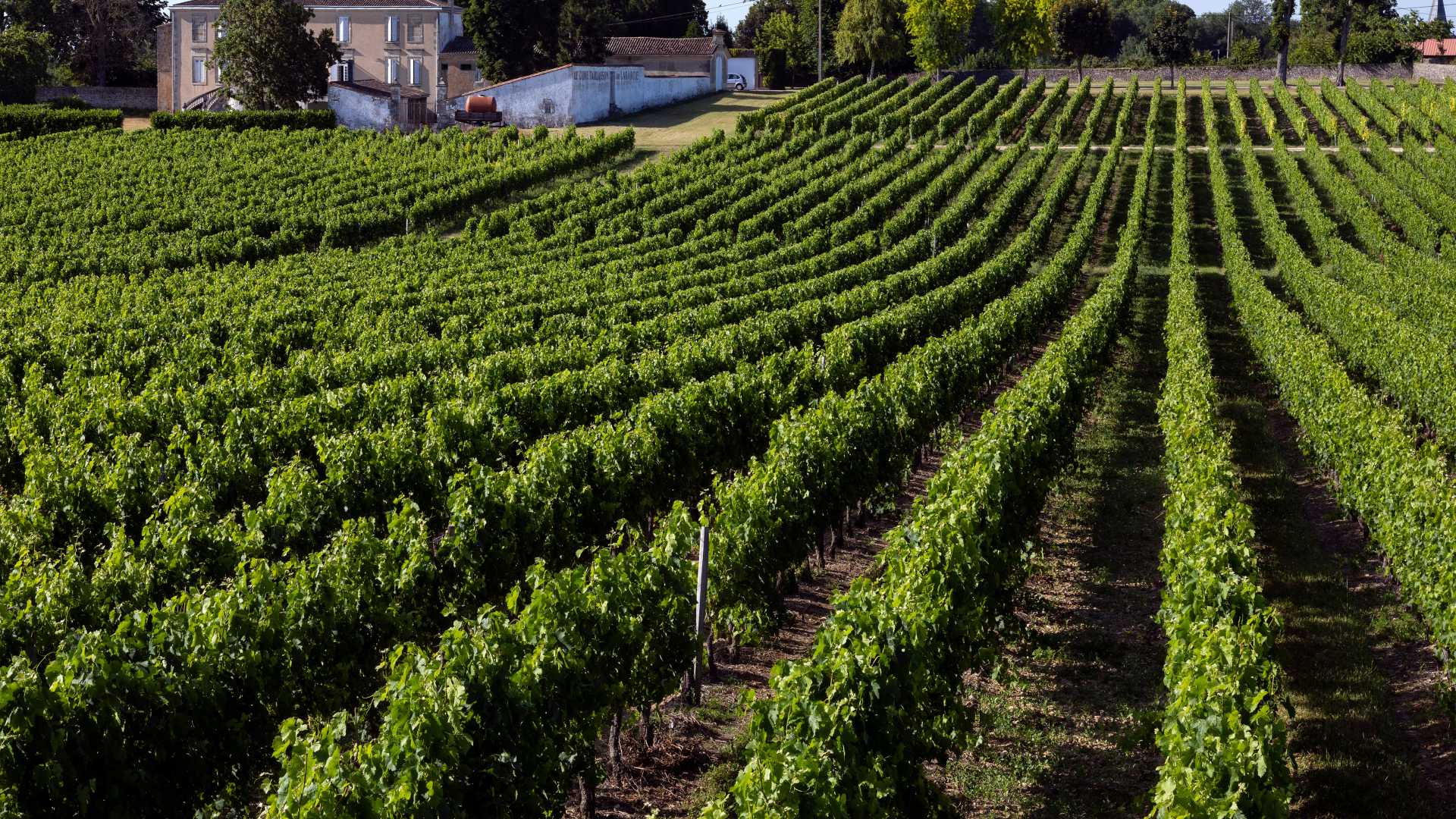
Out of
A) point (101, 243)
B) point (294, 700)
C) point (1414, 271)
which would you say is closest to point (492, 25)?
point (101, 243)

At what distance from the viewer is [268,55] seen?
6831 cm

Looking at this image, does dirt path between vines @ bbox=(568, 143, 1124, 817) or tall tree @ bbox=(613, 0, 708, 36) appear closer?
dirt path between vines @ bbox=(568, 143, 1124, 817)

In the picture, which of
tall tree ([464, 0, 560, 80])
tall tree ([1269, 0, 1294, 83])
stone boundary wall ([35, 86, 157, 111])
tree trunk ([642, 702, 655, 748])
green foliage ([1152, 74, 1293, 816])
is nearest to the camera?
green foliage ([1152, 74, 1293, 816])

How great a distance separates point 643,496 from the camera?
48.5 feet

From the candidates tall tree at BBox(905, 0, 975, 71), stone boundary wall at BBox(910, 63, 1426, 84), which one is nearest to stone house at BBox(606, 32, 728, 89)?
tall tree at BBox(905, 0, 975, 71)

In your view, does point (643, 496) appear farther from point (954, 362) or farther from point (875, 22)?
point (875, 22)

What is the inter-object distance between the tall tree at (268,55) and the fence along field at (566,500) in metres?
31.0

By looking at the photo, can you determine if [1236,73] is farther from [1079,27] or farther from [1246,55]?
[1079,27]

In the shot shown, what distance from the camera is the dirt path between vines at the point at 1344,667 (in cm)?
1050

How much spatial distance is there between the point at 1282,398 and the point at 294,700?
18.4 m

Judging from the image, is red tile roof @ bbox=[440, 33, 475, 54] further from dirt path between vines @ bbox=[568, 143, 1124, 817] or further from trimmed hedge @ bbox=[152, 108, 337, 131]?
dirt path between vines @ bbox=[568, 143, 1124, 817]

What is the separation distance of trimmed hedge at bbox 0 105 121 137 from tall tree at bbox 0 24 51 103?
902cm

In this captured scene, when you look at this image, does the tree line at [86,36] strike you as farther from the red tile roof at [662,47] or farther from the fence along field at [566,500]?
the fence along field at [566,500]

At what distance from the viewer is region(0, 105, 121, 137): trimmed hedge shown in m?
64.8
